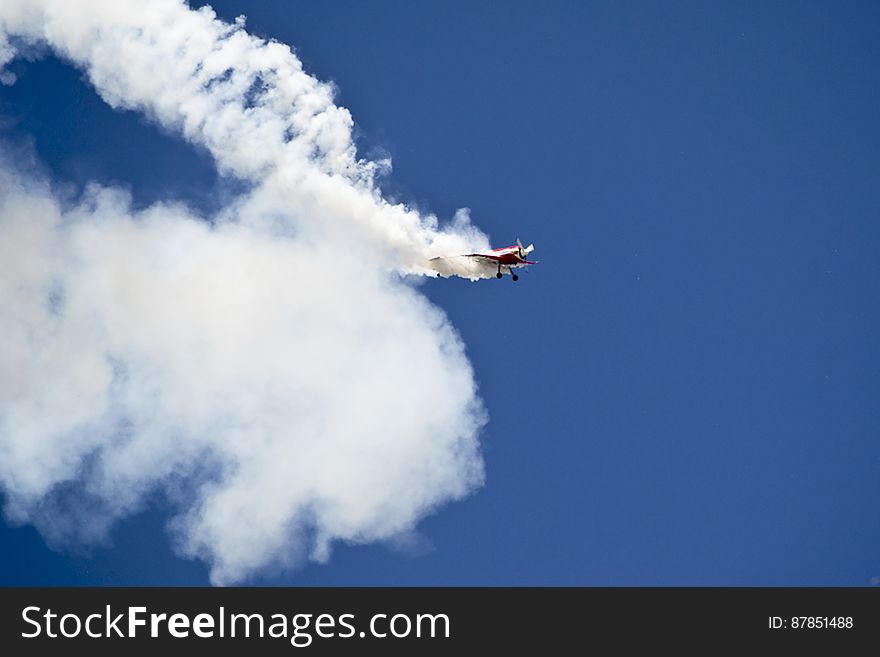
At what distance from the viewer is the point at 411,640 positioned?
14288cm

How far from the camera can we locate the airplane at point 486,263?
151875 mm

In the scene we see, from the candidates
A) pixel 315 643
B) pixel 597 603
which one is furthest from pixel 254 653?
pixel 597 603

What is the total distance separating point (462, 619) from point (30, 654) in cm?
2885

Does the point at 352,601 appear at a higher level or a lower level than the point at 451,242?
lower

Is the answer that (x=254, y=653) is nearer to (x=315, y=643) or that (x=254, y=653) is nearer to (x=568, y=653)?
(x=315, y=643)

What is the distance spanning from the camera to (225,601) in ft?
469

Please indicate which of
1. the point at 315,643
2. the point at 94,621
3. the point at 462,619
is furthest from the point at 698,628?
the point at 94,621

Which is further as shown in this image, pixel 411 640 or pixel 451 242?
pixel 451 242

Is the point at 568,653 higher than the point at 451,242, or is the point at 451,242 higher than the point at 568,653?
the point at 451,242

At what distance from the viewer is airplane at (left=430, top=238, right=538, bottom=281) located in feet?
498

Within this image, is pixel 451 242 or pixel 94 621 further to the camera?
pixel 451 242

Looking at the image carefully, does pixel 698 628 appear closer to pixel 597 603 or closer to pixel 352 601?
pixel 597 603

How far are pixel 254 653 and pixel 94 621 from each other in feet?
35.9

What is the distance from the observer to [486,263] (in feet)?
501
